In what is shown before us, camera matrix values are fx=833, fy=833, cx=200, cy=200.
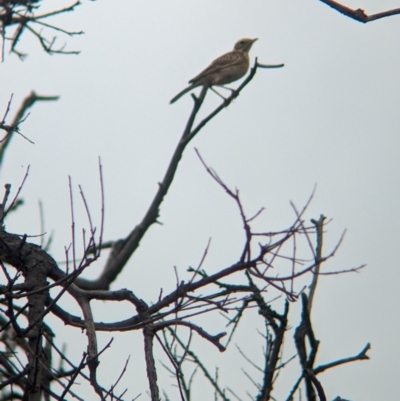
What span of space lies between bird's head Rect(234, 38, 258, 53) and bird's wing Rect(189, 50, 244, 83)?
0.82ft

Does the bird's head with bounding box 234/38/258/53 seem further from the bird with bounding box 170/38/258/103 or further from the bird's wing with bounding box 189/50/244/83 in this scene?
the bird's wing with bounding box 189/50/244/83

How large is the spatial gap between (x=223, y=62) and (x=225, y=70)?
0.26m

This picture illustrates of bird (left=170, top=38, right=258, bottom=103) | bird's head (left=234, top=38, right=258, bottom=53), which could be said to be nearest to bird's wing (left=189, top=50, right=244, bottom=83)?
bird (left=170, top=38, right=258, bottom=103)

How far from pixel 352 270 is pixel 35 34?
13.2 feet

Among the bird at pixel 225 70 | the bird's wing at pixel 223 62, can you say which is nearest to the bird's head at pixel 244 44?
the bird at pixel 225 70

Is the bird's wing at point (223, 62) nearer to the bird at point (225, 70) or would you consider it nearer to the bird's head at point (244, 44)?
the bird at point (225, 70)

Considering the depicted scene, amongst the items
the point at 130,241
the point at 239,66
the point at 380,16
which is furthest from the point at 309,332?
the point at 239,66

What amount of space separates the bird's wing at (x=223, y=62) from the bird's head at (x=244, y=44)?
0.25m

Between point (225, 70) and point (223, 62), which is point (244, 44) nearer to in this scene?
point (223, 62)

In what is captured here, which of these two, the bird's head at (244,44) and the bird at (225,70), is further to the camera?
the bird's head at (244,44)

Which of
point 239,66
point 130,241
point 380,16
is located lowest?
point 380,16

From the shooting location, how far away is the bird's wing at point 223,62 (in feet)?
41.2

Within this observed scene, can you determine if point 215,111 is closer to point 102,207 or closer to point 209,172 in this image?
point 209,172

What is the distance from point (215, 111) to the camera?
27.2ft
